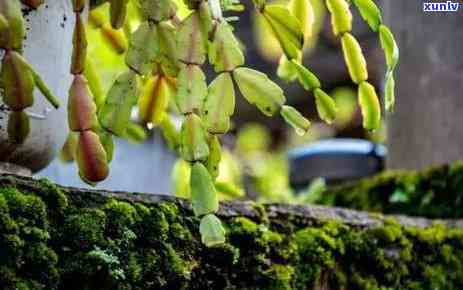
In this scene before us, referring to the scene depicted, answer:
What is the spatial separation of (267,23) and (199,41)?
0.10 metres


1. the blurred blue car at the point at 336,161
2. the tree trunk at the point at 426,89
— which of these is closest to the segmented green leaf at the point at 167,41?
the tree trunk at the point at 426,89

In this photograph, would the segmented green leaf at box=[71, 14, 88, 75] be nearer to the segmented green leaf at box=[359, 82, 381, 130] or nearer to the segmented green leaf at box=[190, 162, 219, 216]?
the segmented green leaf at box=[190, 162, 219, 216]

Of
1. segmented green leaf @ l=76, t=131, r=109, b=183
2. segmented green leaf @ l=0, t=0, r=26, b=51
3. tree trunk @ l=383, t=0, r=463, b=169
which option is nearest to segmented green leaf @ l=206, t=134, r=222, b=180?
segmented green leaf @ l=76, t=131, r=109, b=183

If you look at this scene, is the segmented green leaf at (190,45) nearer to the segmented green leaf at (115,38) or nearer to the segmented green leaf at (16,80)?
the segmented green leaf at (16,80)

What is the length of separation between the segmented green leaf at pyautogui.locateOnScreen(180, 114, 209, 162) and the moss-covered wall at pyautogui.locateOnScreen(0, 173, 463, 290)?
0.11 metres

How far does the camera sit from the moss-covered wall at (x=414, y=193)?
140cm

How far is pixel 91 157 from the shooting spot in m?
0.75

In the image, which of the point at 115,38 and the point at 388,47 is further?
the point at 115,38

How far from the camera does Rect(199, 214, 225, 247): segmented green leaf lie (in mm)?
724

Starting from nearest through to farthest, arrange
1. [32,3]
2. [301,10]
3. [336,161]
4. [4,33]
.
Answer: [4,33]
[32,3]
[301,10]
[336,161]

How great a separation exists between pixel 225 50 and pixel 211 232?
171 mm

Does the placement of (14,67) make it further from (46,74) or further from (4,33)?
(46,74)

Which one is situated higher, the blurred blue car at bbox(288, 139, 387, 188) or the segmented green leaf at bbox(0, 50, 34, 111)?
the segmented green leaf at bbox(0, 50, 34, 111)

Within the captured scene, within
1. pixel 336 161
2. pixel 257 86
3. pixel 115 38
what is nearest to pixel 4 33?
pixel 257 86
